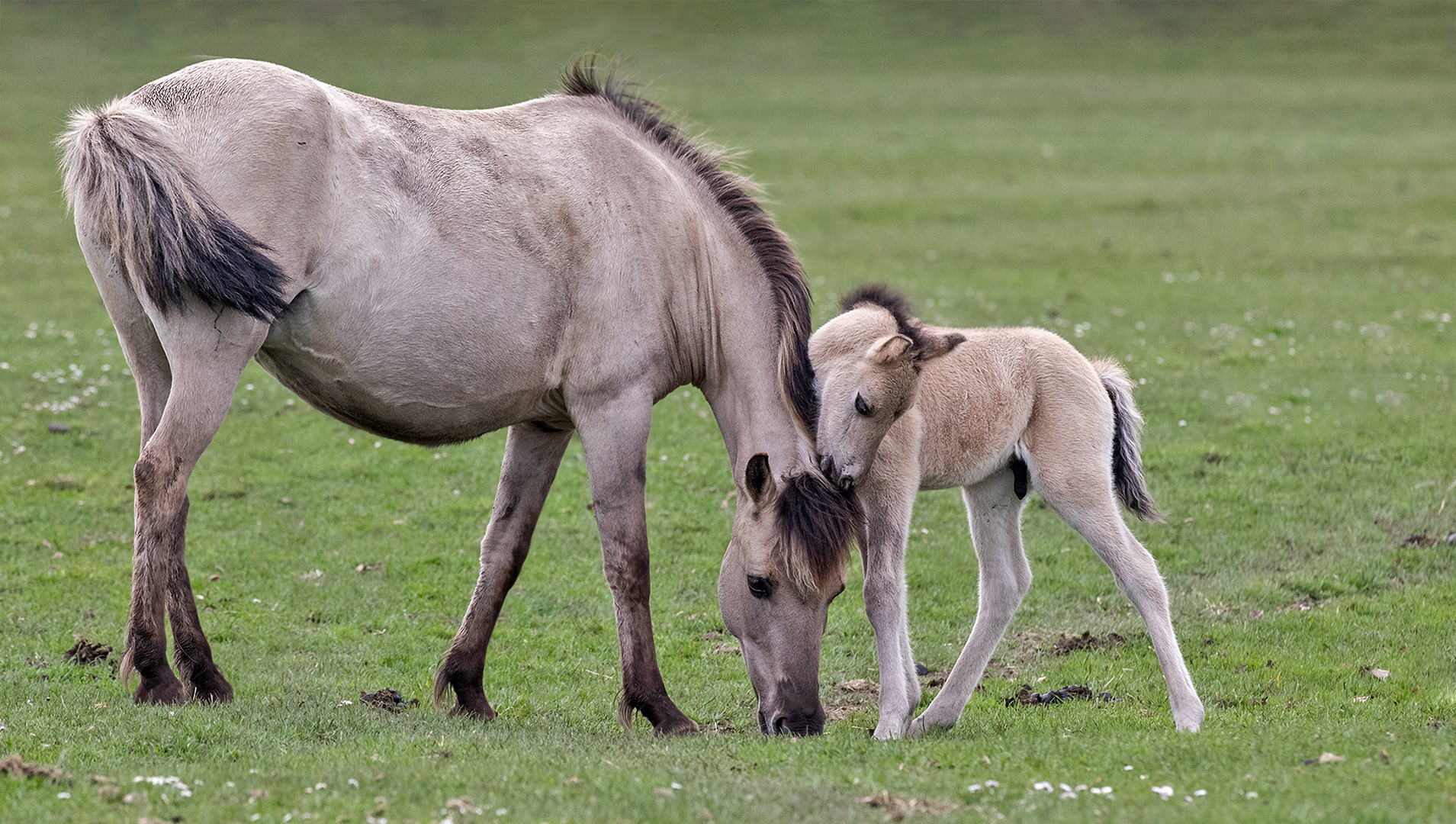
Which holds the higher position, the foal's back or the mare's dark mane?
the mare's dark mane

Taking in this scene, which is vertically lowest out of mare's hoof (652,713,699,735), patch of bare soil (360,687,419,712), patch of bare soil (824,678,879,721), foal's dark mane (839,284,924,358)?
patch of bare soil (824,678,879,721)

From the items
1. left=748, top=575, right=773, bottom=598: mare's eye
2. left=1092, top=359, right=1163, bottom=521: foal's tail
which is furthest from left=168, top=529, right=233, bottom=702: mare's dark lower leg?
left=1092, top=359, right=1163, bottom=521: foal's tail

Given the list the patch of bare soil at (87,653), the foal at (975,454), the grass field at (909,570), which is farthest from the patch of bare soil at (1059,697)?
the patch of bare soil at (87,653)

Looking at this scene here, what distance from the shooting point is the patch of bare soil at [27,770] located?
512cm

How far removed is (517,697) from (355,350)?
2.41 m

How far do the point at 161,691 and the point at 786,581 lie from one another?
3016 mm

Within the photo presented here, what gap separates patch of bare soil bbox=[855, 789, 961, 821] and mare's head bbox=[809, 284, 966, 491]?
1.99 m

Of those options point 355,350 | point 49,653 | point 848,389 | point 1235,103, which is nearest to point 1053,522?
point 848,389

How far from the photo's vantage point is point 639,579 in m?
6.83

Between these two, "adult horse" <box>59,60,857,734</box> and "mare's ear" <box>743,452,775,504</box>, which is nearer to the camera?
"adult horse" <box>59,60,857,734</box>

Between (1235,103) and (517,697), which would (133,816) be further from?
(1235,103)

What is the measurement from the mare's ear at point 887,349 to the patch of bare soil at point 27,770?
12.8 ft

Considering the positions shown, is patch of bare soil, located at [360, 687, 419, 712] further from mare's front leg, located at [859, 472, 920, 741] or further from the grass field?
mare's front leg, located at [859, 472, 920, 741]

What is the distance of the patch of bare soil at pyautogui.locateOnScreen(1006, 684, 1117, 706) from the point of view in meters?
7.55
